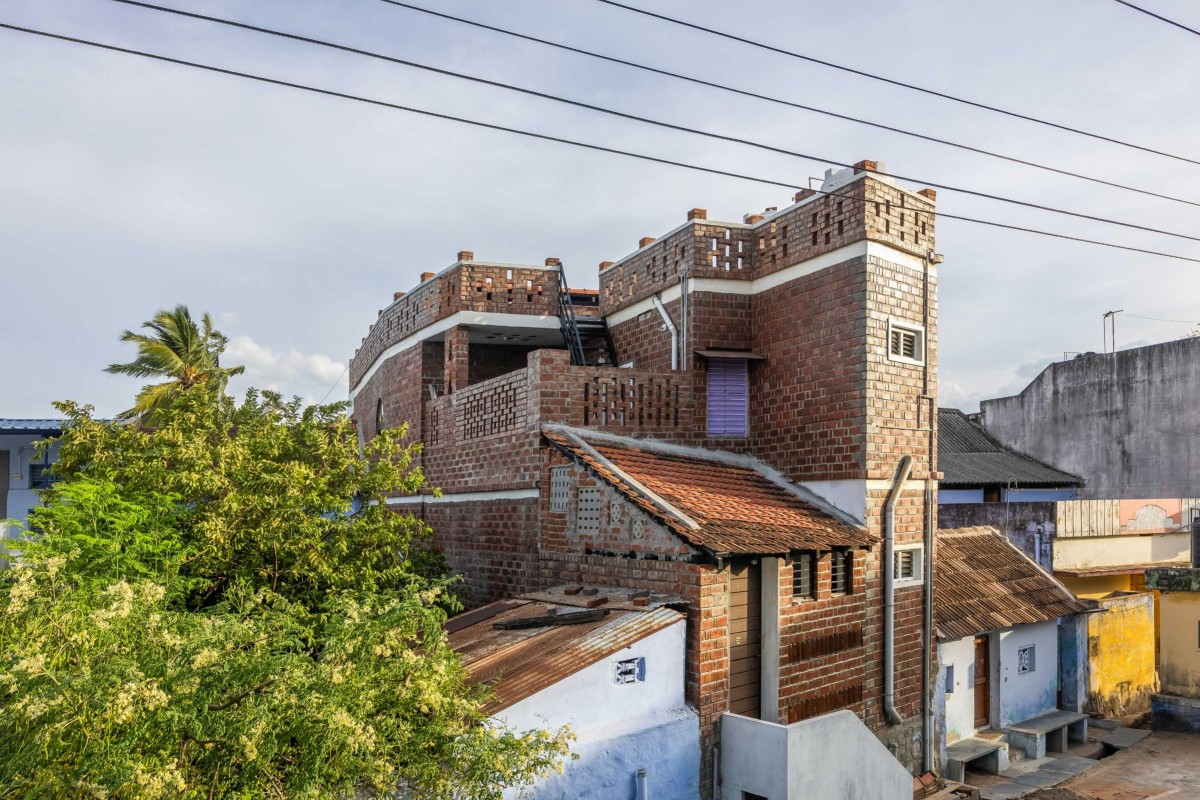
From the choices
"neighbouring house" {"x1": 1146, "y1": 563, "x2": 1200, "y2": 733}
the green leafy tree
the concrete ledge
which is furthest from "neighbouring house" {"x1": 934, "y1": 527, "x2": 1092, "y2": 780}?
the green leafy tree

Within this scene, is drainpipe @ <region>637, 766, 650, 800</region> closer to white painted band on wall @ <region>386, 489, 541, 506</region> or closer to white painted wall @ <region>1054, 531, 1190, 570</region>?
white painted band on wall @ <region>386, 489, 541, 506</region>

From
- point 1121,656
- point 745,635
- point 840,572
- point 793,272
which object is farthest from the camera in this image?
point 1121,656

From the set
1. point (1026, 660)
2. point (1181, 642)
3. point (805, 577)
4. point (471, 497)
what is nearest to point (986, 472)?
point (1181, 642)

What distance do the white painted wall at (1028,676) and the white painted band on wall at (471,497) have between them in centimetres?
926

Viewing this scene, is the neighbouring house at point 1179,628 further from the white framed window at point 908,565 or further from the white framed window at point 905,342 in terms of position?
the white framed window at point 905,342

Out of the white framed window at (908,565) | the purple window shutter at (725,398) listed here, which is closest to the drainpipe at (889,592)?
the white framed window at (908,565)

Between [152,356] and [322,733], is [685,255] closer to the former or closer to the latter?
[322,733]

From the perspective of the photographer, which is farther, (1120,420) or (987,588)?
(1120,420)

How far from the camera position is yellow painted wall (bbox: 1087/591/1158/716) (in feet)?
61.6

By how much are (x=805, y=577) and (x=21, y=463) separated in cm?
1729

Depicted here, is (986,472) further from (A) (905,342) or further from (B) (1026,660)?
(A) (905,342)

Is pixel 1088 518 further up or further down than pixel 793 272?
further down

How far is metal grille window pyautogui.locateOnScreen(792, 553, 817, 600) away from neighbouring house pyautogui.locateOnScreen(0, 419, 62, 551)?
15.8 m

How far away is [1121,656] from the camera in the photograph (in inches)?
771
